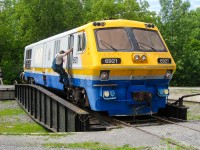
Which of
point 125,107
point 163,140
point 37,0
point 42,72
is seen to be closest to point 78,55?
point 125,107

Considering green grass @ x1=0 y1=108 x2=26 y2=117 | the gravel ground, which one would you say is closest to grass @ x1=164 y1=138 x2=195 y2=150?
the gravel ground

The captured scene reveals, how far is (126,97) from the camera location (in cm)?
1036

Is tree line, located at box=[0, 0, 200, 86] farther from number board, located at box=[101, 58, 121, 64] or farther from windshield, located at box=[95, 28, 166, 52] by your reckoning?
number board, located at box=[101, 58, 121, 64]

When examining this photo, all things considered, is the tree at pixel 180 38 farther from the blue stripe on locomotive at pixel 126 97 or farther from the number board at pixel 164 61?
the blue stripe on locomotive at pixel 126 97

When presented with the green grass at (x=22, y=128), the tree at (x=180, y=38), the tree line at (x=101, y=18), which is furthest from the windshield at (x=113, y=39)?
the tree at (x=180, y=38)

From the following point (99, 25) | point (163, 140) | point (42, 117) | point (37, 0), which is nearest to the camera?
point (163, 140)

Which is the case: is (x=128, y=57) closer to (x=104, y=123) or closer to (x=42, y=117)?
(x=104, y=123)

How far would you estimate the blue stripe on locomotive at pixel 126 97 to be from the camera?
33.4ft

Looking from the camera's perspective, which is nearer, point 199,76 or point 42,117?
point 42,117

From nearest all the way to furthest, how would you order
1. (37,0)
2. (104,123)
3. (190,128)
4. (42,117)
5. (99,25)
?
1. (190,128)
2. (104,123)
3. (99,25)
4. (42,117)
5. (37,0)

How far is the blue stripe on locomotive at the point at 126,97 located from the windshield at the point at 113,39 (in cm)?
99

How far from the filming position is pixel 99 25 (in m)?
10.9

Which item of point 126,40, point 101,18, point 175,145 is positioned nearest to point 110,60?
point 126,40

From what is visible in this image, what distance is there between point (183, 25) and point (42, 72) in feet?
107
